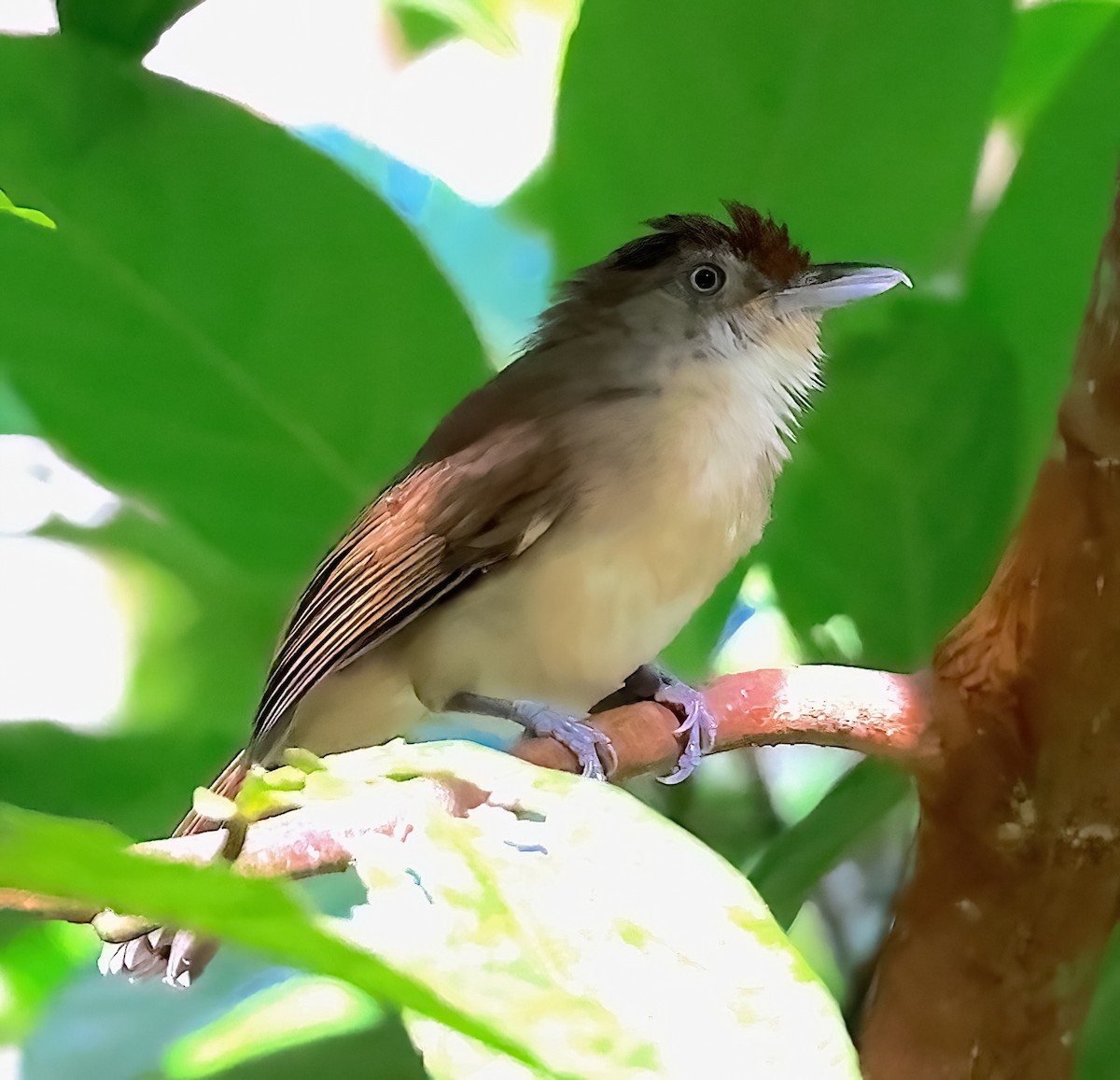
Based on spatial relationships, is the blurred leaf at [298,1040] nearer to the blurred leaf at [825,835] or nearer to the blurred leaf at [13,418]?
the blurred leaf at [825,835]

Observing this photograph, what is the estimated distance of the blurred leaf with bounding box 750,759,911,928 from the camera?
2.48 ft

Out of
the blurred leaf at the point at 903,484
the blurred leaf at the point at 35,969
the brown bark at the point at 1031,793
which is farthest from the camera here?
the blurred leaf at the point at 35,969

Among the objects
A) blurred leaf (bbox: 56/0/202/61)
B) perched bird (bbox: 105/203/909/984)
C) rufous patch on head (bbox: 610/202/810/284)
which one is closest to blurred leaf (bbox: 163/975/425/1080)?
perched bird (bbox: 105/203/909/984)

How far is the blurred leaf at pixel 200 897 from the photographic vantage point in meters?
0.16

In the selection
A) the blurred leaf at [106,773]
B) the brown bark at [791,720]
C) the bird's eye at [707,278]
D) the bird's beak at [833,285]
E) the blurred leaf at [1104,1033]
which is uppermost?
the bird's eye at [707,278]

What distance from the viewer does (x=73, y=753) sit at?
2.71ft

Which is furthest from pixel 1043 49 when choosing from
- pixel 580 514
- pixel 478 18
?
pixel 580 514

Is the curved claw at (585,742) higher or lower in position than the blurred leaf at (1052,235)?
lower

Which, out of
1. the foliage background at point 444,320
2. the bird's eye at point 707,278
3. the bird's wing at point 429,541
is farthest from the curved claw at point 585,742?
the bird's eye at point 707,278

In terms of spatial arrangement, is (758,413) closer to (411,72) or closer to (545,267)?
(545,267)

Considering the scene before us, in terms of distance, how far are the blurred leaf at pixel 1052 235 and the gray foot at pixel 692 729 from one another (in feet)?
1.05

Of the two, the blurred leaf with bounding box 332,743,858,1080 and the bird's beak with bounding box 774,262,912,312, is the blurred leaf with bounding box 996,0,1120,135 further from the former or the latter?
the blurred leaf with bounding box 332,743,858,1080

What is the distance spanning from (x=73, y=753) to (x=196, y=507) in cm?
21

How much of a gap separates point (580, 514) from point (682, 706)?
0.51ft
